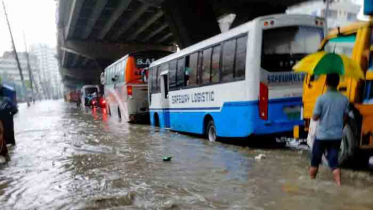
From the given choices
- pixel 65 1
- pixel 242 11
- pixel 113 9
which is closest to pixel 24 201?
pixel 242 11

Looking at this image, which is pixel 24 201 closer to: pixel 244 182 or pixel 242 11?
pixel 244 182

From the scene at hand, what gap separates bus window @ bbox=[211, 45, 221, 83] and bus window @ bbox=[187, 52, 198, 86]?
41.5 inches

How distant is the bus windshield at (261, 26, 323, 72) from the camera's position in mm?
7695

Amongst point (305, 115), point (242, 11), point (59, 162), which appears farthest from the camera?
point (242, 11)

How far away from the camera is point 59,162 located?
7.68 metres

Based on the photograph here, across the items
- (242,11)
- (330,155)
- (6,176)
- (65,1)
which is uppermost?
(65,1)

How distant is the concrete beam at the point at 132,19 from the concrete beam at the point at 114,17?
3.27ft

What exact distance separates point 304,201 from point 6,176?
539cm

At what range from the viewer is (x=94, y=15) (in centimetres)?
2428

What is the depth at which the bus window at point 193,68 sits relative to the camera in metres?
10.2

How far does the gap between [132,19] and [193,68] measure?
1631 centimetres

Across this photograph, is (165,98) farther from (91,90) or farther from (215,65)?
(91,90)

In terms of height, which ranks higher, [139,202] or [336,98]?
[336,98]

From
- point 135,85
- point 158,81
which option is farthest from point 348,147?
point 135,85
